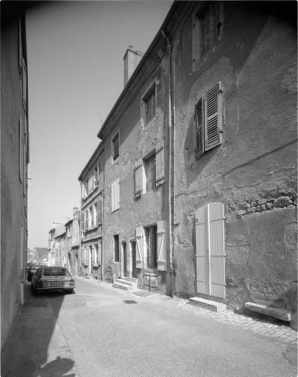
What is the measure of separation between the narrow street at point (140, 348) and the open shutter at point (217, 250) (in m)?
0.86

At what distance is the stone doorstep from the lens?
5.34 m

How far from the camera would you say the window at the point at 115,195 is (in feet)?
52.0

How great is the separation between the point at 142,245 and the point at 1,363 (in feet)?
27.1

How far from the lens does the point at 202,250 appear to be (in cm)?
807

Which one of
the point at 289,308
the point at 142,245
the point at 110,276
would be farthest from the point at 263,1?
the point at 110,276

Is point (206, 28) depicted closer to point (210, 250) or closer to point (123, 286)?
point (210, 250)

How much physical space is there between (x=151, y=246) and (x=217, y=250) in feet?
15.6

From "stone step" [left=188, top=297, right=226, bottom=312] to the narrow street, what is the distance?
15.3 inches

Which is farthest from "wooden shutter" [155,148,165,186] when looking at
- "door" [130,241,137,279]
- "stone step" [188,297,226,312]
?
"stone step" [188,297,226,312]

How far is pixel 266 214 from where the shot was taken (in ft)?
20.1

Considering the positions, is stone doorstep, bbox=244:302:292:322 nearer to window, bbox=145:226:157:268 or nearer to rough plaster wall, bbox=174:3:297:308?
rough plaster wall, bbox=174:3:297:308

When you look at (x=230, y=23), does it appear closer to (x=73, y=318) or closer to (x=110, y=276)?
(x=73, y=318)

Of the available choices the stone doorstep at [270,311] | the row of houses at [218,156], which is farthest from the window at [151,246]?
the stone doorstep at [270,311]

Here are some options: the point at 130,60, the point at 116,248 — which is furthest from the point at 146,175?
the point at 130,60
